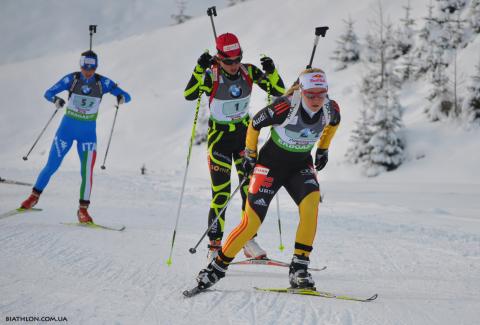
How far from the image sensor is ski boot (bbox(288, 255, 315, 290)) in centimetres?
442

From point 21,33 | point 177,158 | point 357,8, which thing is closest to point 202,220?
point 177,158

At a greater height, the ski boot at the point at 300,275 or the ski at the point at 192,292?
the ski boot at the point at 300,275

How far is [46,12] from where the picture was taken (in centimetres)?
10094

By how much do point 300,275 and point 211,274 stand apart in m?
0.85

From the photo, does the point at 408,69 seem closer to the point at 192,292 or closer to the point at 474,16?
the point at 474,16

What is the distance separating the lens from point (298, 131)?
4.57 meters

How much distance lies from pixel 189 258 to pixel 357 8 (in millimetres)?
44174

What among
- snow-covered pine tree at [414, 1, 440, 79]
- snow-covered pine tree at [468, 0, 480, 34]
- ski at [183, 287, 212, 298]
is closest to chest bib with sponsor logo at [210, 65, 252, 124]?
ski at [183, 287, 212, 298]

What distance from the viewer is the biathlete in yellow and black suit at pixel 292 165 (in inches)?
175

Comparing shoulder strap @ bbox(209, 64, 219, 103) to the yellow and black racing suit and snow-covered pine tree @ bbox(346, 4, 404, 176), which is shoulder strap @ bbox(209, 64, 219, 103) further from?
snow-covered pine tree @ bbox(346, 4, 404, 176)

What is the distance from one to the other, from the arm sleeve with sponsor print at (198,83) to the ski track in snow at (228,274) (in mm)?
2081

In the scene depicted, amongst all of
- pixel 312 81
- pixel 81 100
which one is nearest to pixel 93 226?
pixel 81 100

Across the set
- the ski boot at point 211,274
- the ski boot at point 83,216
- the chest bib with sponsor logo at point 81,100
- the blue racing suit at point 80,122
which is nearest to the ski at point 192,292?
the ski boot at point 211,274

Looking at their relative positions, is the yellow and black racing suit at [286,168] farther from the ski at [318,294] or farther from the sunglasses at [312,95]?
the ski at [318,294]
